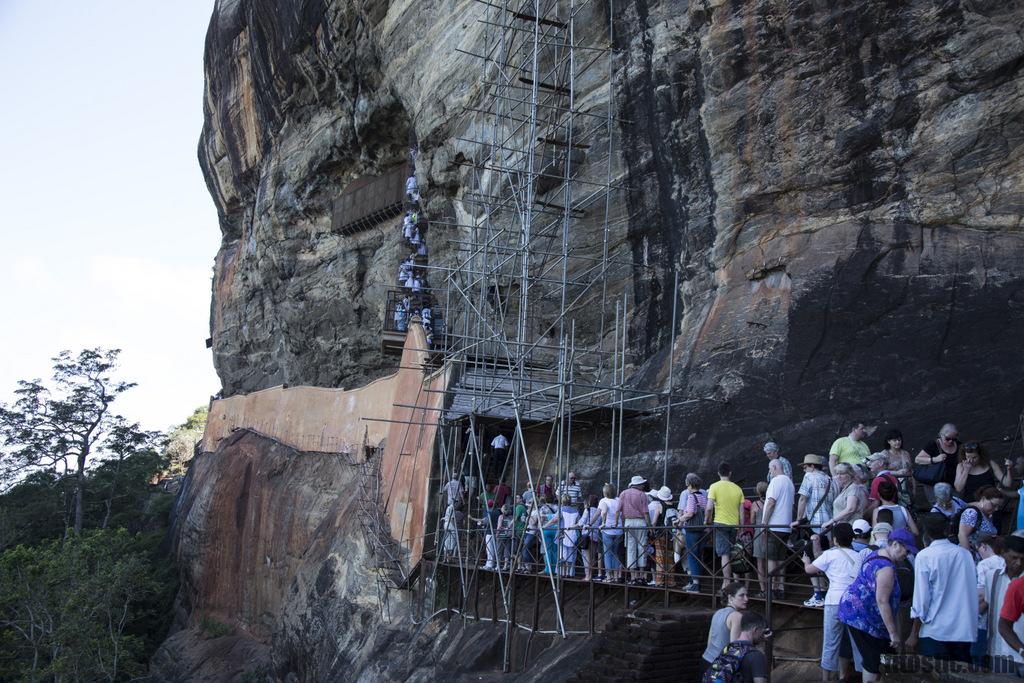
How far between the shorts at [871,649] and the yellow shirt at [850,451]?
2911 millimetres

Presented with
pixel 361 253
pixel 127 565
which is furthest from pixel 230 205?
pixel 127 565

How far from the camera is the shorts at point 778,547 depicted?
30.5 ft

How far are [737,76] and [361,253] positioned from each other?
1629cm

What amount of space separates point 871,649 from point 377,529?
12.5 meters

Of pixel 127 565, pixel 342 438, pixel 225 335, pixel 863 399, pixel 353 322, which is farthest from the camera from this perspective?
pixel 225 335

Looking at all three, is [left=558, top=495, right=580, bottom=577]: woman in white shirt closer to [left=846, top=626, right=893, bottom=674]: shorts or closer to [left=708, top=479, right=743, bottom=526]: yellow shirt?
[left=708, top=479, right=743, bottom=526]: yellow shirt

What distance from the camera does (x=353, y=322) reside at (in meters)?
28.4

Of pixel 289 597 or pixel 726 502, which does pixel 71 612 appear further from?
pixel 726 502

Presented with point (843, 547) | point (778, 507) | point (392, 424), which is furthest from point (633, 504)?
point (392, 424)

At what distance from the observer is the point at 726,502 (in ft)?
32.2

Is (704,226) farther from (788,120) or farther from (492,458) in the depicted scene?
(492,458)

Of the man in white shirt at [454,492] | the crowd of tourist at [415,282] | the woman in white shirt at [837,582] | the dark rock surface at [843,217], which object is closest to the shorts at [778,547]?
the woman in white shirt at [837,582]

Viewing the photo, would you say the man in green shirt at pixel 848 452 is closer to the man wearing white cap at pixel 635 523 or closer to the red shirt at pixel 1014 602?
the man wearing white cap at pixel 635 523

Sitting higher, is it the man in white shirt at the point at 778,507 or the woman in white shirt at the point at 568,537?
the man in white shirt at the point at 778,507
